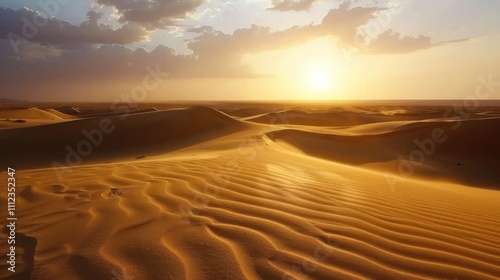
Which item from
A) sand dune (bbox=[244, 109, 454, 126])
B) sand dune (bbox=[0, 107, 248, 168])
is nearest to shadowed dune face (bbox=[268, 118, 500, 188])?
sand dune (bbox=[0, 107, 248, 168])

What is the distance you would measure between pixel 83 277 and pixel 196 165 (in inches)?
130

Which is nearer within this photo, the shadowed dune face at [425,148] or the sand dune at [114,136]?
the shadowed dune face at [425,148]

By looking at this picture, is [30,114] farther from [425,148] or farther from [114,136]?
[425,148]

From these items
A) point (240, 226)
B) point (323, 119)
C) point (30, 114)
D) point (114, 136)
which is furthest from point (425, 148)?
point (30, 114)

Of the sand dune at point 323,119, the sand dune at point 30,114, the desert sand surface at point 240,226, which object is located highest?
the sand dune at point 323,119

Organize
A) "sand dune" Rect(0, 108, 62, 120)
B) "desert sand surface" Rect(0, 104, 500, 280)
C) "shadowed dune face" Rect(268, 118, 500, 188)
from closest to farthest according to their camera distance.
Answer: "desert sand surface" Rect(0, 104, 500, 280) → "shadowed dune face" Rect(268, 118, 500, 188) → "sand dune" Rect(0, 108, 62, 120)

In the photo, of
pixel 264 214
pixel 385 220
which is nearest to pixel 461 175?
pixel 385 220

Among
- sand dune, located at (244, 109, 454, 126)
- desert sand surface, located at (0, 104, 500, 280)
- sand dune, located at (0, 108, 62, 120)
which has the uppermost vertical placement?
sand dune, located at (244, 109, 454, 126)

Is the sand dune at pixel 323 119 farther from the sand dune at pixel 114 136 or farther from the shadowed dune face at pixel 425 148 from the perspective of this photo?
the shadowed dune face at pixel 425 148

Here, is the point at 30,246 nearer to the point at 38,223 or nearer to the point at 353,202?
the point at 38,223

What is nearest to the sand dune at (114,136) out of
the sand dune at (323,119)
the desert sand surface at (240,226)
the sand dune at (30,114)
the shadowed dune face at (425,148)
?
the shadowed dune face at (425,148)

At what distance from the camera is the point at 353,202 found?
11.4 feet

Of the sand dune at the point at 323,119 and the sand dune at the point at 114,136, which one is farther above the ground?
the sand dune at the point at 323,119

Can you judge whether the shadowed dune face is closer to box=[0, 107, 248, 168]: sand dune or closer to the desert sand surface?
box=[0, 107, 248, 168]: sand dune
